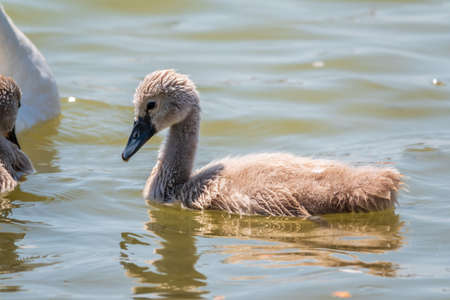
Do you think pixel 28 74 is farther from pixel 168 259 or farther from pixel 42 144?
pixel 168 259

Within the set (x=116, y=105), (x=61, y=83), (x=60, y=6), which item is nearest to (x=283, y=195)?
(x=116, y=105)

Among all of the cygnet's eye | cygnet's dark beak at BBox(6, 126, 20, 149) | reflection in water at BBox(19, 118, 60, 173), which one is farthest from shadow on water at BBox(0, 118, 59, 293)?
the cygnet's eye

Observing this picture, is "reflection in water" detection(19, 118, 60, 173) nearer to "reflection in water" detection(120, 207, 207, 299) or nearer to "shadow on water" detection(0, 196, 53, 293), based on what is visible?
"shadow on water" detection(0, 196, 53, 293)

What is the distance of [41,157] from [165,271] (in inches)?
122

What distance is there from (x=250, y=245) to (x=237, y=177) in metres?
0.88

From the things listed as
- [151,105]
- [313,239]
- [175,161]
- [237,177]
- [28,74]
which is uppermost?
[28,74]

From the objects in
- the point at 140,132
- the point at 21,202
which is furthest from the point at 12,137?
the point at 140,132

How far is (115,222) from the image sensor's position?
21.7 ft

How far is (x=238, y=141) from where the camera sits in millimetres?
8875

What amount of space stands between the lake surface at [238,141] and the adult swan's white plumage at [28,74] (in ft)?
0.61

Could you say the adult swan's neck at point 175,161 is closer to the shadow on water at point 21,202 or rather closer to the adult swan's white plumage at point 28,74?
the shadow on water at point 21,202

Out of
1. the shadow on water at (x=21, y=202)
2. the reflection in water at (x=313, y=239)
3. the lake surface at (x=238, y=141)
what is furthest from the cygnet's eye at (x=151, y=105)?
the shadow on water at (x=21, y=202)

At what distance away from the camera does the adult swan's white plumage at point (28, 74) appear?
901cm

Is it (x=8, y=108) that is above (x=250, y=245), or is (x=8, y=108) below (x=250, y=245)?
above
